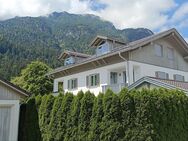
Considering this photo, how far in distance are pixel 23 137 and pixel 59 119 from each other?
10.9 ft

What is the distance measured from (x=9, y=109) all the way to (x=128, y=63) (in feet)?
34.9

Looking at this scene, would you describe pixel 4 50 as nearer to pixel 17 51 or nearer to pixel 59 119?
pixel 17 51

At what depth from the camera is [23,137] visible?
14.7m

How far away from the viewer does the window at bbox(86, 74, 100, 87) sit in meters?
24.1

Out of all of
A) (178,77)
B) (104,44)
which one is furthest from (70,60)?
(178,77)

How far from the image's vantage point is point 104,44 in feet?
Result: 82.7

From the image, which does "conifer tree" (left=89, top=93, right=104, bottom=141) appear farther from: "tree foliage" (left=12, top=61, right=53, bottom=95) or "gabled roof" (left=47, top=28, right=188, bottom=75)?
"tree foliage" (left=12, top=61, right=53, bottom=95)

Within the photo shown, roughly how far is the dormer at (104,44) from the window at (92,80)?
2554 millimetres

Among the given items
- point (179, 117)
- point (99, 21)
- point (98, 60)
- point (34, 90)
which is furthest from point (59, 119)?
point (99, 21)

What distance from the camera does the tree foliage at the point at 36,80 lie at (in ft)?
130

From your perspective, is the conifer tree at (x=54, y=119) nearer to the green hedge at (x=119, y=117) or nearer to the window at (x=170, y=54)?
the green hedge at (x=119, y=117)

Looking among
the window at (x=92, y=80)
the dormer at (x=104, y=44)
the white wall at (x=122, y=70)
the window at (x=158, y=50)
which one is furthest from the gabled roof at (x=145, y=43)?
the window at (x=92, y=80)

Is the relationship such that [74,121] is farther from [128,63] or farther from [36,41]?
[36,41]

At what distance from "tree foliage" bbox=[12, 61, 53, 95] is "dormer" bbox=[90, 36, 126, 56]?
14.7 metres
